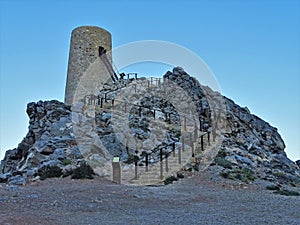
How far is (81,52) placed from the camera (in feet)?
91.0

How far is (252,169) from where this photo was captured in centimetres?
1639

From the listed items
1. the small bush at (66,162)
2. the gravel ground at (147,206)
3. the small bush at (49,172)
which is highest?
the small bush at (66,162)

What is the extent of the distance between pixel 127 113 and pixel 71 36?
9644 millimetres

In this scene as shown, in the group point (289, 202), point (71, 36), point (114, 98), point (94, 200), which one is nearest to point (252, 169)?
point (289, 202)

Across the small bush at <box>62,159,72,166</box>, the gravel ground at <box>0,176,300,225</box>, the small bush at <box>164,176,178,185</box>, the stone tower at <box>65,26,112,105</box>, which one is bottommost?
the gravel ground at <box>0,176,300,225</box>

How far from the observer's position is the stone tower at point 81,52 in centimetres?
2731

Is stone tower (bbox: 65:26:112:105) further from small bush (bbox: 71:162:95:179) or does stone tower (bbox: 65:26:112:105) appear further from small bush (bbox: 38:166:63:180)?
small bush (bbox: 71:162:95:179)

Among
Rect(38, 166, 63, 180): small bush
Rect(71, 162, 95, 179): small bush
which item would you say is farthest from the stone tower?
Rect(71, 162, 95, 179): small bush

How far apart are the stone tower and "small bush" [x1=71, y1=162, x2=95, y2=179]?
42.5ft

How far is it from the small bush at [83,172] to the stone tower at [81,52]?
42.5ft

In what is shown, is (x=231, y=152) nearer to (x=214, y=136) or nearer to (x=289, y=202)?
(x=214, y=136)

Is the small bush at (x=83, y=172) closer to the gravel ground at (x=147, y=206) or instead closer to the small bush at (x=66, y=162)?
the small bush at (x=66, y=162)

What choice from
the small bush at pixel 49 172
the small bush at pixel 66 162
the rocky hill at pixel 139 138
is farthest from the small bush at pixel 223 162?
the small bush at pixel 49 172

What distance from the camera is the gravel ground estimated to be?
22.2 ft
